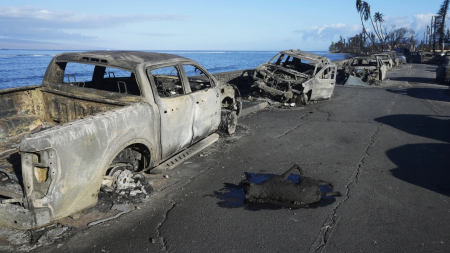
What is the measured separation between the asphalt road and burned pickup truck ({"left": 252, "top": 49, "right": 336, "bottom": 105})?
311 centimetres

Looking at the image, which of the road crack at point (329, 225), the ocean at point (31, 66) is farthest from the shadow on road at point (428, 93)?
the ocean at point (31, 66)

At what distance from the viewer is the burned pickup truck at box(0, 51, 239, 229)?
3.00 metres

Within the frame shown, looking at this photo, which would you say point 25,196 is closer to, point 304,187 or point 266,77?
point 304,187

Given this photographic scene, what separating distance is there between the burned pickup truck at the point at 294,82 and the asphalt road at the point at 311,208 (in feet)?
10.2

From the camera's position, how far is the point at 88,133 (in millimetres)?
3262

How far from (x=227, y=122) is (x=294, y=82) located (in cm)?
497

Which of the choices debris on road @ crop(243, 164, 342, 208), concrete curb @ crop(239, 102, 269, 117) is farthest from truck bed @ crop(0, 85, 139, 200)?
concrete curb @ crop(239, 102, 269, 117)

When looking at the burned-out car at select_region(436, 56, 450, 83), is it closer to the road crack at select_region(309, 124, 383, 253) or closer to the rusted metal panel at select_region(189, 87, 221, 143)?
the road crack at select_region(309, 124, 383, 253)

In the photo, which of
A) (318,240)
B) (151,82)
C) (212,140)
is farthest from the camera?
(212,140)

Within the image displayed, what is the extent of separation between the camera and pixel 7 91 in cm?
440

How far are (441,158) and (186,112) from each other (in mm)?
4636

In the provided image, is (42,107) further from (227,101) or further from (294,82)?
(294,82)

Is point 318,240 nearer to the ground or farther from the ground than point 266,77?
nearer to the ground

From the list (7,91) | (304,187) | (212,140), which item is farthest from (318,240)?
(7,91)
